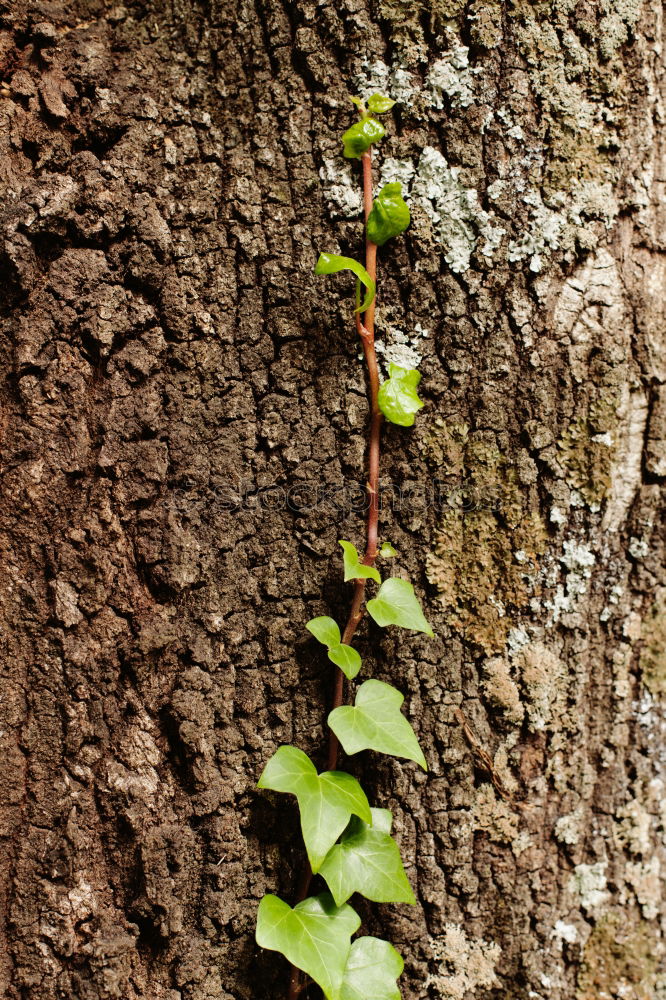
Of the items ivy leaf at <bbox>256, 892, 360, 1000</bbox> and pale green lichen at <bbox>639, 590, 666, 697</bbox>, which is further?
pale green lichen at <bbox>639, 590, 666, 697</bbox>

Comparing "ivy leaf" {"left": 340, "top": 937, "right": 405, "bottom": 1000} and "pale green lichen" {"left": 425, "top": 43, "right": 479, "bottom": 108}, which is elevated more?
"pale green lichen" {"left": 425, "top": 43, "right": 479, "bottom": 108}

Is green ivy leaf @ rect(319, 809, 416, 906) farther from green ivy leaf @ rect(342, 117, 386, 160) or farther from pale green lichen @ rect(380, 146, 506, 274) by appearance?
green ivy leaf @ rect(342, 117, 386, 160)

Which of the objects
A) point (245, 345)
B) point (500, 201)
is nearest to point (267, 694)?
point (245, 345)

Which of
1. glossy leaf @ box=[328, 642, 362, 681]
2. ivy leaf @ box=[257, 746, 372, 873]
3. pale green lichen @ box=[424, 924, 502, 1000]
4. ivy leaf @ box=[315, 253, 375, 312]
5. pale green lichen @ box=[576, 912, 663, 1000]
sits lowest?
pale green lichen @ box=[576, 912, 663, 1000]

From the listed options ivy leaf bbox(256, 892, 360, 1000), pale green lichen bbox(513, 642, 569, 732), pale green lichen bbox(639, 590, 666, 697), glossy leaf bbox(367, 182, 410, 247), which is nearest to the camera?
ivy leaf bbox(256, 892, 360, 1000)

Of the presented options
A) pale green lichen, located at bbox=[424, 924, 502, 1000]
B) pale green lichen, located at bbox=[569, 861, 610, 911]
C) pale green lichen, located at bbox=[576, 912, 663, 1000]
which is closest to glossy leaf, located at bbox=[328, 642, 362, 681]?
pale green lichen, located at bbox=[424, 924, 502, 1000]

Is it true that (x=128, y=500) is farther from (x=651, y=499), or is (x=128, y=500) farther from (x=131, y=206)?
(x=651, y=499)

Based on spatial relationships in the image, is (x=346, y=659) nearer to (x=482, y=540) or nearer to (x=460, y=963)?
(x=482, y=540)

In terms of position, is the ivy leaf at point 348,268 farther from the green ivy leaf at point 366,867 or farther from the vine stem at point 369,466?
the green ivy leaf at point 366,867
